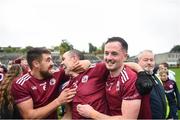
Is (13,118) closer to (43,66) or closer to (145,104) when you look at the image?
(43,66)

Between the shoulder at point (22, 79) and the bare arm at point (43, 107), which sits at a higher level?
the shoulder at point (22, 79)

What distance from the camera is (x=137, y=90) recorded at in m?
4.61

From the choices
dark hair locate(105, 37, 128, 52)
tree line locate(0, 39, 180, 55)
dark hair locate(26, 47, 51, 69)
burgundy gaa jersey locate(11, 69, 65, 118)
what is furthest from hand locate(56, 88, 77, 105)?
tree line locate(0, 39, 180, 55)

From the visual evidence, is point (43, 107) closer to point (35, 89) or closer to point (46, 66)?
point (35, 89)

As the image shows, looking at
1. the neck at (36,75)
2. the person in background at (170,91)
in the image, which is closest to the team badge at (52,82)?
the neck at (36,75)

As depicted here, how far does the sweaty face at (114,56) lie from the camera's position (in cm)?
492

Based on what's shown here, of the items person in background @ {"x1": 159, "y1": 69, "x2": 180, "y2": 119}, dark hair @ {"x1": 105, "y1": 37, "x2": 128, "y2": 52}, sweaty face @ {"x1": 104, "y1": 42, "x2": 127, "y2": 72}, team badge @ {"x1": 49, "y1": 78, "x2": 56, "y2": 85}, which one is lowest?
person in background @ {"x1": 159, "y1": 69, "x2": 180, "y2": 119}

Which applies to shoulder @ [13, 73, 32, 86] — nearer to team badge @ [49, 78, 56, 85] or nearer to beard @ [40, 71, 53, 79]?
beard @ [40, 71, 53, 79]

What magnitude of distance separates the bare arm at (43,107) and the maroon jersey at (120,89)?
1.79 ft

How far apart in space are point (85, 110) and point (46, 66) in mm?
1031

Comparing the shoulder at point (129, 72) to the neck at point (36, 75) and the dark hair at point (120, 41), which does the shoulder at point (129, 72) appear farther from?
the neck at point (36, 75)

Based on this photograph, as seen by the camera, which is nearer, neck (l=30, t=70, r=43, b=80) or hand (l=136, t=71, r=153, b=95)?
hand (l=136, t=71, r=153, b=95)

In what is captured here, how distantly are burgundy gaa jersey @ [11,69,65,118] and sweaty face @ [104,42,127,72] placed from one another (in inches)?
38.1

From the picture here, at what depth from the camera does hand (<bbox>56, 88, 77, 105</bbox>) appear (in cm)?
521
